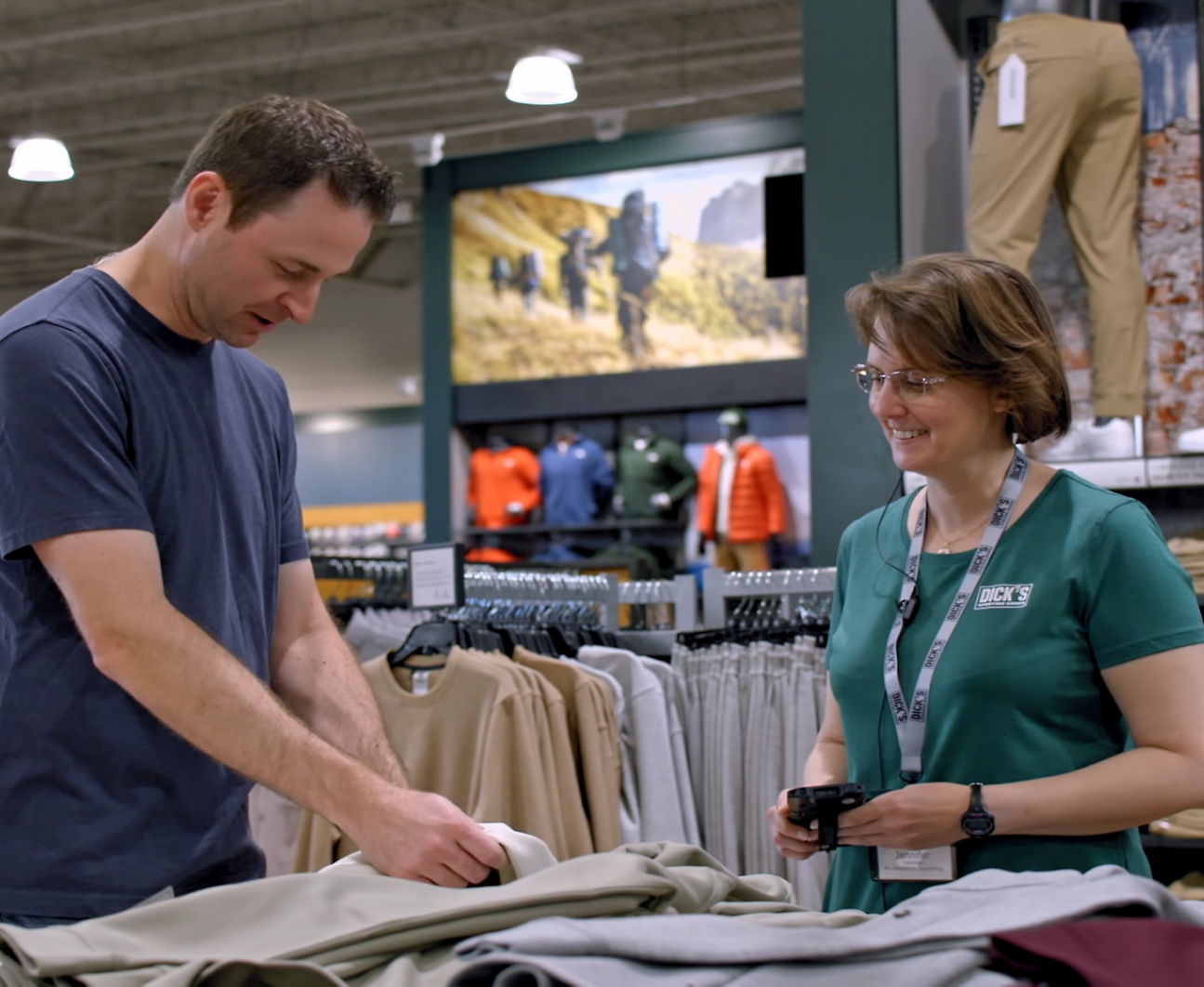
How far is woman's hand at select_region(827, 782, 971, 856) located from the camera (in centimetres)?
183

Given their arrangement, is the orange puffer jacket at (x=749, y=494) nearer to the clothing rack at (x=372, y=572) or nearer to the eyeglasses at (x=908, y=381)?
the clothing rack at (x=372, y=572)

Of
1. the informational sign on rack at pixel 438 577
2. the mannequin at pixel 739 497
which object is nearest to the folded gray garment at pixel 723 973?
the informational sign on rack at pixel 438 577

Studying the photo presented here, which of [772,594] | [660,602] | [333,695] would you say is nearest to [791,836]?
[333,695]

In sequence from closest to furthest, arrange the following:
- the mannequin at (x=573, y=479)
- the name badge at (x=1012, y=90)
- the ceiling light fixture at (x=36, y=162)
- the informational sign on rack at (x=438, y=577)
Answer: the informational sign on rack at (x=438, y=577) → the name badge at (x=1012, y=90) → the ceiling light fixture at (x=36, y=162) → the mannequin at (x=573, y=479)

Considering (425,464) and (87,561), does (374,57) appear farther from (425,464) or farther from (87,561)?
(87,561)

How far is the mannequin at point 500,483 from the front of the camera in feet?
39.4

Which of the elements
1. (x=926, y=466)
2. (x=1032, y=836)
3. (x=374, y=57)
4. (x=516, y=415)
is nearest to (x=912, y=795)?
(x=1032, y=836)

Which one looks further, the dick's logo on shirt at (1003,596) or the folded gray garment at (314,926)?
the dick's logo on shirt at (1003,596)

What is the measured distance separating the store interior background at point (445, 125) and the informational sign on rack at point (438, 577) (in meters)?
1.04

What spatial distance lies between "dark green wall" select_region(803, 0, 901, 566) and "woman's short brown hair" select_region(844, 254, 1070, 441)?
1792mm

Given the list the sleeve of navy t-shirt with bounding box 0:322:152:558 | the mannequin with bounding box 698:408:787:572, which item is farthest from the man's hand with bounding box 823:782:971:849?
the mannequin with bounding box 698:408:787:572

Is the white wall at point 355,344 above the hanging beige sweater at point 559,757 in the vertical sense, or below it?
above

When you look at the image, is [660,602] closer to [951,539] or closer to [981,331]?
[951,539]

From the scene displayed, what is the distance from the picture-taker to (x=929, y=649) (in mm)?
1969
